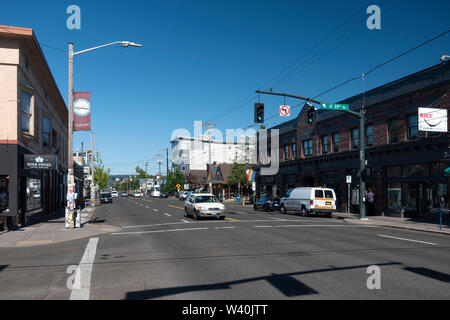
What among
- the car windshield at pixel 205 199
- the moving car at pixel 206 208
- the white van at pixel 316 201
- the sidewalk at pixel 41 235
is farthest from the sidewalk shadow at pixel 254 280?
the white van at pixel 316 201

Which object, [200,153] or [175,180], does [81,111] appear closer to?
[175,180]

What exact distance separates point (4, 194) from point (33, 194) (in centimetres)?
413

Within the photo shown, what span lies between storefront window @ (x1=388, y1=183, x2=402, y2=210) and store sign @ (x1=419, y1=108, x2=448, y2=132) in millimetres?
5809

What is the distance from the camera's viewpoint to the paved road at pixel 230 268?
22.9ft

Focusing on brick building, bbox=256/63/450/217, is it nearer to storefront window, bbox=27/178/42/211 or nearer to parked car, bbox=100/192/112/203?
storefront window, bbox=27/178/42/211

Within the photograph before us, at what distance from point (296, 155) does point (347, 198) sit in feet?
32.2

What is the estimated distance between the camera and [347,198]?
32.3 metres

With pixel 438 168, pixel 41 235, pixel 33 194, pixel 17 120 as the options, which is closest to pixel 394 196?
pixel 438 168

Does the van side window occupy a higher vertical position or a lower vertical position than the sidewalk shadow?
higher

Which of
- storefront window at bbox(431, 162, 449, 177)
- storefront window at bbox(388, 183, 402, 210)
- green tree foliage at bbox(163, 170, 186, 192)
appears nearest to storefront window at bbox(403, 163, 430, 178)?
storefront window at bbox(431, 162, 449, 177)

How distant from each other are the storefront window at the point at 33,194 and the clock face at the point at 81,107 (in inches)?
205

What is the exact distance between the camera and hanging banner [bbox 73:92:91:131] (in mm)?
19953
